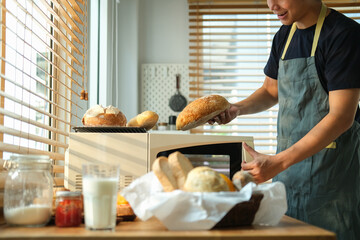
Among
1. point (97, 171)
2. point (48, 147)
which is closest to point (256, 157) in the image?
point (97, 171)

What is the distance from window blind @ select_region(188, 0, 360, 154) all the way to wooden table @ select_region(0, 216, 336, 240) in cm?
291

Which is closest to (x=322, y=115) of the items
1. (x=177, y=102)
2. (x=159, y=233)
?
(x=159, y=233)

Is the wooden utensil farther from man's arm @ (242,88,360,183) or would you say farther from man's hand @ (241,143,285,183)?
man's hand @ (241,143,285,183)

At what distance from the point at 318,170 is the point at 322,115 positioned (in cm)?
17

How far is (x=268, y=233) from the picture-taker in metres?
0.72

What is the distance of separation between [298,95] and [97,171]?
920mm

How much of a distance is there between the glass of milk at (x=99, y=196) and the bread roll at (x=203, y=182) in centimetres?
13

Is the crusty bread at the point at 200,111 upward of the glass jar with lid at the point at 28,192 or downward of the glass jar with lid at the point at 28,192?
upward

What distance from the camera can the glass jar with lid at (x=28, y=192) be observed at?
77 cm

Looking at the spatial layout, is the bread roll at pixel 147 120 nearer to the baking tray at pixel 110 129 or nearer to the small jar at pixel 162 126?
the baking tray at pixel 110 129

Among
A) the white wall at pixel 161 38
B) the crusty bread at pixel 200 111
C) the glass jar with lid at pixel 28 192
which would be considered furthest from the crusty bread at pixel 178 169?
the white wall at pixel 161 38

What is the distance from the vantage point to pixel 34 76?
69.2 inches

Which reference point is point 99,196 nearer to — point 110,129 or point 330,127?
point 110,129

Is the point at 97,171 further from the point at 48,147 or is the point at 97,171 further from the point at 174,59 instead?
the point at 174,59
